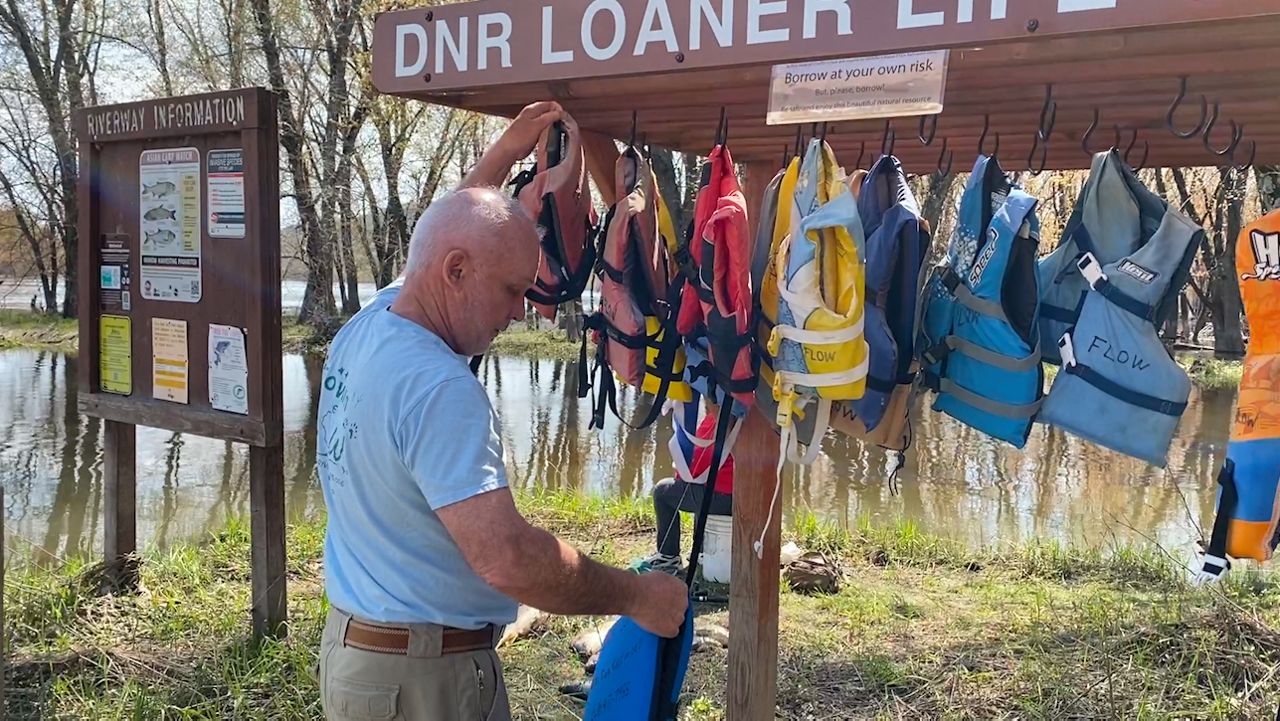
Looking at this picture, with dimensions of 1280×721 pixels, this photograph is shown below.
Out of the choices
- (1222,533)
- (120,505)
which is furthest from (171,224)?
(1222,533)

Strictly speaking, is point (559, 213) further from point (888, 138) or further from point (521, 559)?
point (521, 559)

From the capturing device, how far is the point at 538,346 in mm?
24375

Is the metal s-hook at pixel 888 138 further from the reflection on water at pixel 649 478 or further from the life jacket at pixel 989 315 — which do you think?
the reflection on water at pixel 649 478

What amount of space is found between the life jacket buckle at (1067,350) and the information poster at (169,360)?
3.65 metres

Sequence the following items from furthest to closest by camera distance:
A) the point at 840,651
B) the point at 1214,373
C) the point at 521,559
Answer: the point at 1214,373 < the point at 840,651 < the point at 521,559

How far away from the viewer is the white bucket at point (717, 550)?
17.6 ft

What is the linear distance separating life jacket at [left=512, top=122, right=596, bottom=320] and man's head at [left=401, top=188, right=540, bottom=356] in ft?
2.55

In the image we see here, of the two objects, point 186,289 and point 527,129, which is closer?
point 527,129

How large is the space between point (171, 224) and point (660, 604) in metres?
3.35

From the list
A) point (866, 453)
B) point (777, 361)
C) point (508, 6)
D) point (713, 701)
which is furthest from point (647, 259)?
point (866, 453)

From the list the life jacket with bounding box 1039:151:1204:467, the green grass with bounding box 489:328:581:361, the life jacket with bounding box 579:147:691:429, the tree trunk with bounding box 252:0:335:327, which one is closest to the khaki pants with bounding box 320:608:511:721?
the life jacket with bounding box 579:147:691:429

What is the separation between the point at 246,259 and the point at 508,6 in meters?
2.06

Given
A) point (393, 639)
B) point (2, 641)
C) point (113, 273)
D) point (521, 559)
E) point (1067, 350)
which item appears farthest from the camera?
point (113, 273)

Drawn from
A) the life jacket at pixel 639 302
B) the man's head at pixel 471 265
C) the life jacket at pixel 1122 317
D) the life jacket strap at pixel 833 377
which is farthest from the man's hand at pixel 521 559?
the life jacket at pixel 1122 317
